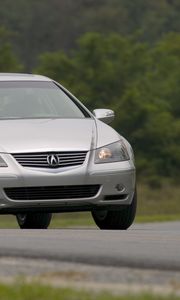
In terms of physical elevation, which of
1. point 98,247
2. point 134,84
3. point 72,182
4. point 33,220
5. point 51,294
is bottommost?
point 134,84

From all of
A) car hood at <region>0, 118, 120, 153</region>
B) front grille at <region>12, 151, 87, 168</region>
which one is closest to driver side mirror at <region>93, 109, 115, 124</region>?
car hood at <region>0, 118, 120, 153</region>

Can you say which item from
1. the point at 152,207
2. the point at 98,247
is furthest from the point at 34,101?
the point at 152,207

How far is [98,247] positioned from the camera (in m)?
8.59

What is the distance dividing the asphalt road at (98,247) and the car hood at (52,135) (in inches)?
50.6

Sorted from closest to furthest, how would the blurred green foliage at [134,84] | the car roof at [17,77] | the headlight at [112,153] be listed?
the headlight at [112,153], the car roof at [17,77], the blurred green foliage at [134,84]

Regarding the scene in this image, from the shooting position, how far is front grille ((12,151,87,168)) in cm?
1129

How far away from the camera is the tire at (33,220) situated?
Answer: 45.5 feet

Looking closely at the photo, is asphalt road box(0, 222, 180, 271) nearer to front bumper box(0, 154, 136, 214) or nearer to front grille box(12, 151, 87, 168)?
front bumper box(0, 154, 136, 214)

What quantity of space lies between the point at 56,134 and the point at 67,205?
60 cm

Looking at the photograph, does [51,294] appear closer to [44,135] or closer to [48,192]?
[48,192]

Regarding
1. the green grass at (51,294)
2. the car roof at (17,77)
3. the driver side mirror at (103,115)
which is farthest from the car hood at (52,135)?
the green grass at (51,294)

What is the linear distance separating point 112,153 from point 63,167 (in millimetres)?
551

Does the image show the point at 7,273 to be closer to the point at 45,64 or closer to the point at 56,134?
the point at 56,134

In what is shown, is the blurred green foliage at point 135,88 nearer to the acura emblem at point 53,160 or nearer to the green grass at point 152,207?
the green grass at point 152,207
